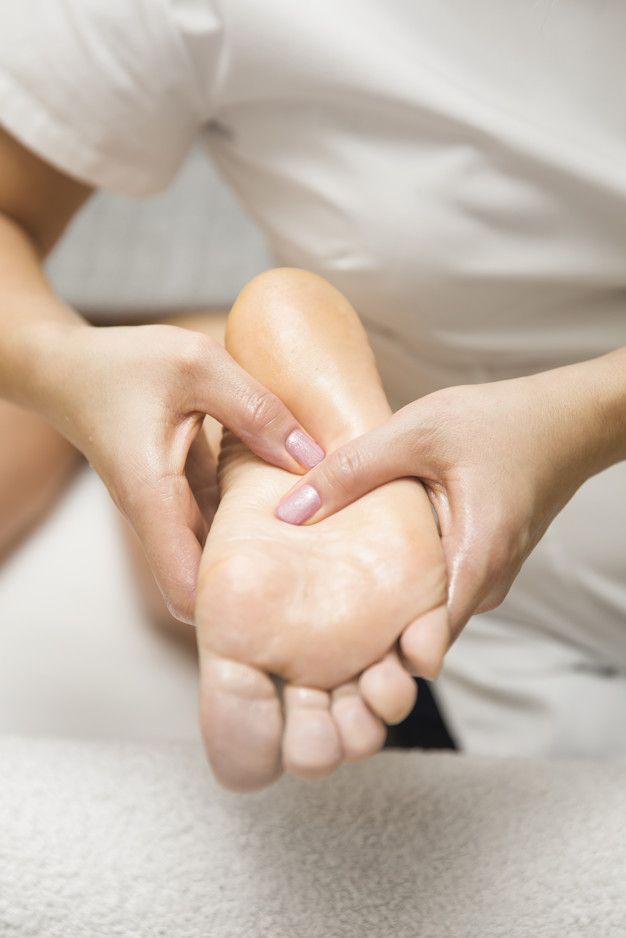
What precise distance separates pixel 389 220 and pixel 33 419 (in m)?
0.47

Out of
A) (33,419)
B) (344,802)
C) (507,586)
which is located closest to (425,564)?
(507,586)

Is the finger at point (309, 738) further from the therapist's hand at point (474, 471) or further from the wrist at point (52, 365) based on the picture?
the wrist at point (52, 365)

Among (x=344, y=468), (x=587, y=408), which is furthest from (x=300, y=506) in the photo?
(x=587, y=408)

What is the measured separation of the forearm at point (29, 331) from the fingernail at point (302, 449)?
0.45 feet

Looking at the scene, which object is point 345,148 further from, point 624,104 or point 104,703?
point 104,703

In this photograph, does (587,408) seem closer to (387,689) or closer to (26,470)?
(387,689)

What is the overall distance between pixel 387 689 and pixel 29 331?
1.03ft

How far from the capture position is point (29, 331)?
0.54 metres

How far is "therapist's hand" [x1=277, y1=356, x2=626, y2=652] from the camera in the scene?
1.36ft

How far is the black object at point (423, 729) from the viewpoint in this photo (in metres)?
0.85

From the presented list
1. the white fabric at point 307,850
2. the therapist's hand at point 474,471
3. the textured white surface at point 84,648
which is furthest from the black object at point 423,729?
the therapist's hand at point 474,471

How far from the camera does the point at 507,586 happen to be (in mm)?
445

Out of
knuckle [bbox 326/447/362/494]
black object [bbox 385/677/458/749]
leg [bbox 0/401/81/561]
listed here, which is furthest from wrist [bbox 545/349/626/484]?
leg [bbox 0/401/81/561]

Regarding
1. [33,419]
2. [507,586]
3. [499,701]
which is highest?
[507,586]
